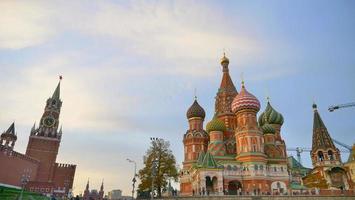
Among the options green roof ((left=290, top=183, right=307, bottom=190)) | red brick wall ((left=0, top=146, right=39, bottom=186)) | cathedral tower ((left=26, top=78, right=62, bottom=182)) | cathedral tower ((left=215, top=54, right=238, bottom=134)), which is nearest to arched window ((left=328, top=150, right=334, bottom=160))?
green roof ((left=290, top=183, right=307, bottom=190))

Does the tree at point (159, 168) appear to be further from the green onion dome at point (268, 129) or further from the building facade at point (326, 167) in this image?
the building facade at point (326, 167)

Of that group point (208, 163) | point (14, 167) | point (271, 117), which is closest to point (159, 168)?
point (208, 163)

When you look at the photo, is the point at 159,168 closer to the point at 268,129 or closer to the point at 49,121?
the point at 268,129

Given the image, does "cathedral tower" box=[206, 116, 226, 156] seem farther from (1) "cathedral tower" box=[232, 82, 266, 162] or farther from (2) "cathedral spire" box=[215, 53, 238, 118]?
(2) "cathedral spire" box=[215, 53, 238, 118]

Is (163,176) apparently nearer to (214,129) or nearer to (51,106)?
(214,129)

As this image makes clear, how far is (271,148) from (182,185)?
19606 millimetres

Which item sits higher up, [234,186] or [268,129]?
[268,129]

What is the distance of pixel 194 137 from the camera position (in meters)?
60.2

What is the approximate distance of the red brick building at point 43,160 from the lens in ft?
218

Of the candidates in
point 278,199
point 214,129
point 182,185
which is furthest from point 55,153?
point 278,199

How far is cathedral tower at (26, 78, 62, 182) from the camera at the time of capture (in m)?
80.8

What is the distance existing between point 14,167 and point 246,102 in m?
54.8

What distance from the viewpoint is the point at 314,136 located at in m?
64.8

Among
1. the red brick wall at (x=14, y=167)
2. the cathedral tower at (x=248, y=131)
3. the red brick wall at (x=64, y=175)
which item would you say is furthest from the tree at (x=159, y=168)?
the red brick wall at (x=64, y=175)
